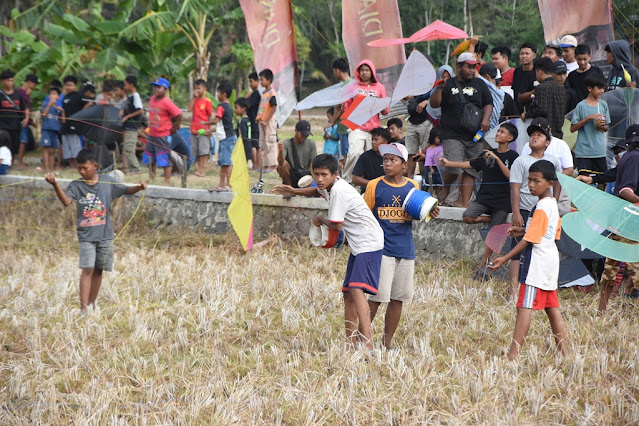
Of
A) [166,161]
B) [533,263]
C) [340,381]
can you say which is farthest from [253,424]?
[166,161]

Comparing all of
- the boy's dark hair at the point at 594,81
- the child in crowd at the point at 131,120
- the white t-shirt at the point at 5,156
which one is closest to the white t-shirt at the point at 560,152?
the boy's dark hair at the point at 594,81

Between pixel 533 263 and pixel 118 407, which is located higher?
pixel 533 263

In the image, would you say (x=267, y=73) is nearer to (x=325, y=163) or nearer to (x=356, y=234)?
(x=325, y=163)

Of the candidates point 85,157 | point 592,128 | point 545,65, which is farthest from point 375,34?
point 85,157

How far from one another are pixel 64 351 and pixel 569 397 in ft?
11.3

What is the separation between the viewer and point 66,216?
10984mm

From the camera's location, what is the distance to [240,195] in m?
8.11

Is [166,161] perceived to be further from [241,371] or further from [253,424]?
[253,424]

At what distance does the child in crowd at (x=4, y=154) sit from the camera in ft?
38.9

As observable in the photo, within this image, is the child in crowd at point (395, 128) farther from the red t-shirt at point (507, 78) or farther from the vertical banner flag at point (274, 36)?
the vertical banner flag at point (274, 36)

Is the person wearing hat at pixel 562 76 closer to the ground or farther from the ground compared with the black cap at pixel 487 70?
closer to the ground

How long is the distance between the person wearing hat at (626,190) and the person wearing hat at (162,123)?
251 inches

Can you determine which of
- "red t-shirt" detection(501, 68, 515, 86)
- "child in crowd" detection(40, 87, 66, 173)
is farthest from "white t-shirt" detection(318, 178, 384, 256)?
"child in crowd" detection(40, 87, 66, 173)

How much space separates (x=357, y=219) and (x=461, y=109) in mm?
3309
